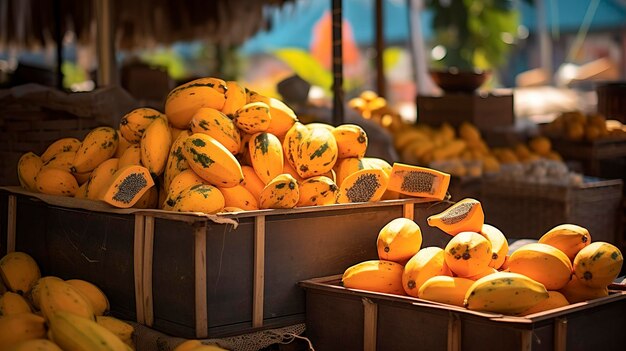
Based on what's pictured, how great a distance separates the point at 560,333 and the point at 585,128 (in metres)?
4.55

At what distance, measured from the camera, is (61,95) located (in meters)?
4.68

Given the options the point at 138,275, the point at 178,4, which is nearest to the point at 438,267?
the point at 138,275

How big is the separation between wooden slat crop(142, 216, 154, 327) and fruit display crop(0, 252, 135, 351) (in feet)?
0.31

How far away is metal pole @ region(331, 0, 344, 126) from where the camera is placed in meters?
4.64

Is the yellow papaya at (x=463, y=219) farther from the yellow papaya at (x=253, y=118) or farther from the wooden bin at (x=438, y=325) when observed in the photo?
the yellow papaya at (x=253, y=118)

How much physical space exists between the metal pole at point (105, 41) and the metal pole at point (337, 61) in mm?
2087

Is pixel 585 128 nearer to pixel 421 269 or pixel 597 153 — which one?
pixel 597 153

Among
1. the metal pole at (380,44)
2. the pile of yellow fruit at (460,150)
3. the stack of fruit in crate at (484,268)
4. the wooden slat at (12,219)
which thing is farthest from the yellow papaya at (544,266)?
the metal pole at (380,44)

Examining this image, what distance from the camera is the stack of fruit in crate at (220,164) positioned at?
9.79 ft

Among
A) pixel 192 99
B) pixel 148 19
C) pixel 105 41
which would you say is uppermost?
pixel 148 19

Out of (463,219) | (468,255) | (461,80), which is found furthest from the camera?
(461,80)

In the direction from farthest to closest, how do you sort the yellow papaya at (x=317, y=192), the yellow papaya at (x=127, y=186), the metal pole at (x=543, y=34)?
1. the metal pole at (x=543, y=34)
2. the yellow papaya at (x=317, y=192)
3. the yellow papaya at (x=127, y=186)

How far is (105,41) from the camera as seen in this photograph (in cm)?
632

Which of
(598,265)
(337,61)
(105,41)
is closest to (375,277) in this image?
(598,265)
